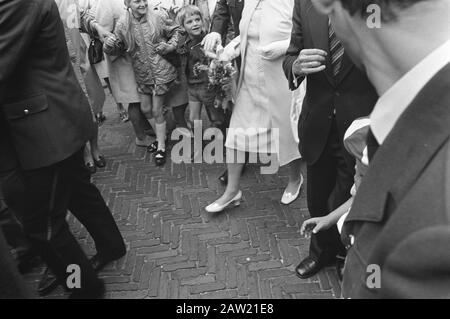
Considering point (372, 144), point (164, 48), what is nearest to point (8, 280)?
point (372, 144)

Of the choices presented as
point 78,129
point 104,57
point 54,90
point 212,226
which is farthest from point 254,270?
point 104,57

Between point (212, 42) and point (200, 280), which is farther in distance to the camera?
point (212, 42)

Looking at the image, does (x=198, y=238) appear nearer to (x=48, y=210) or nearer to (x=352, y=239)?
(x=48, y=210)

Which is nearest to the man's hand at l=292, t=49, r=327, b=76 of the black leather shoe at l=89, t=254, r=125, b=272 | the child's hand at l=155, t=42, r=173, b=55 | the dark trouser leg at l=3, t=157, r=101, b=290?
the dark trouser leg at l=3, t=157, r=101, b=290

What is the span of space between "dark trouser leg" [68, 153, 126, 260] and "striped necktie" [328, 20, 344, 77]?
1.75m

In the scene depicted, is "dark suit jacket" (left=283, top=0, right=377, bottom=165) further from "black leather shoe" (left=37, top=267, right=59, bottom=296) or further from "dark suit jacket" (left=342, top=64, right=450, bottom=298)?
"black leather shoe" (left=37, top=267, right=59, bottom=296)

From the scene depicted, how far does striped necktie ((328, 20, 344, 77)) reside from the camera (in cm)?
244

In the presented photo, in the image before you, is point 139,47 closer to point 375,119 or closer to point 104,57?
point 104,57

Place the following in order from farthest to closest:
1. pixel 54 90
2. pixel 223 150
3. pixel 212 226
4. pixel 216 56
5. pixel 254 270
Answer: pixel 223 150
pixel 212 226
pixel 216 56
pixel 254 270
pixel 54 90

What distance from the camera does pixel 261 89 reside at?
3.56 meters

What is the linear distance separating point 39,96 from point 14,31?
1.34 ft

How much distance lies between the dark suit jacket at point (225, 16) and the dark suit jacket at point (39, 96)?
1.58 m

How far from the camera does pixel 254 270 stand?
3283 millimetres

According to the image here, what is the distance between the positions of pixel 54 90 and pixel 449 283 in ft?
7.94
